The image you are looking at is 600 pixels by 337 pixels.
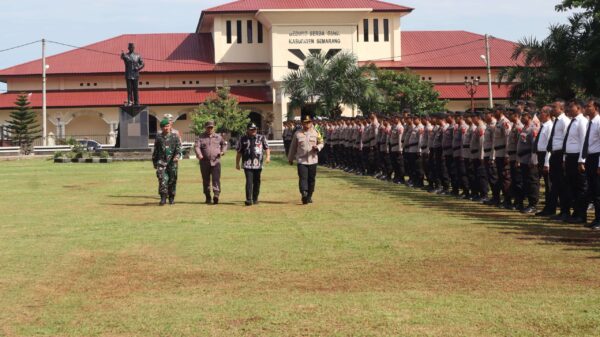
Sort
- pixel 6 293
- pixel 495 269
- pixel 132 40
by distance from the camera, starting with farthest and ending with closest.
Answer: pixel 132 40
pixel 495 269
pixel 6 293

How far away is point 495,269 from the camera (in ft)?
30.8

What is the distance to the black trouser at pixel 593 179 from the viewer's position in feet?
42.7

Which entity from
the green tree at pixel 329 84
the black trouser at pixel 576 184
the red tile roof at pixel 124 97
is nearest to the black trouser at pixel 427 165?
the black trouser at pixel 576 184

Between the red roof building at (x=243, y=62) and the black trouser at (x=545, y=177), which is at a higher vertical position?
the red roof building at (x=243, y=62)

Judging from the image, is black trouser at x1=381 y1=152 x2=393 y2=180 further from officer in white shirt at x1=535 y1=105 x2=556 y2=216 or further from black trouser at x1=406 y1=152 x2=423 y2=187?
officer in white shirt at x1=535 y1=105 x2=556 y2=216

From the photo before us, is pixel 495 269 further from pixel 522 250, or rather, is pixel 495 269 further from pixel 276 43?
pixel 276 43

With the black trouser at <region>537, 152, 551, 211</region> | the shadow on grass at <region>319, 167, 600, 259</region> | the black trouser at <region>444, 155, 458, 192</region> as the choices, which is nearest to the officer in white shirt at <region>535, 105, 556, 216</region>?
the black trouser at <region>537, 152, 551, 211</region>

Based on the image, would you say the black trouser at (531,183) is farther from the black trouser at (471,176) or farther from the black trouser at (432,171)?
the black trouser at (432,171)

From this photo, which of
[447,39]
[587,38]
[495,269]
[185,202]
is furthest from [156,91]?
[495,269]

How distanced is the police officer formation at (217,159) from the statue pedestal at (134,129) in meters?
21.9

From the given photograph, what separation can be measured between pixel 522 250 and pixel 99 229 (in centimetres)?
638

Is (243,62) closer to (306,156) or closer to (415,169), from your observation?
(415,169)

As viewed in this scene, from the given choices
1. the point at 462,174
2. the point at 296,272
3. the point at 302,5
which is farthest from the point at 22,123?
the point at 296,272

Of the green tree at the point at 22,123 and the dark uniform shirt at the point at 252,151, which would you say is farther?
the green tree at the point at 22,123
